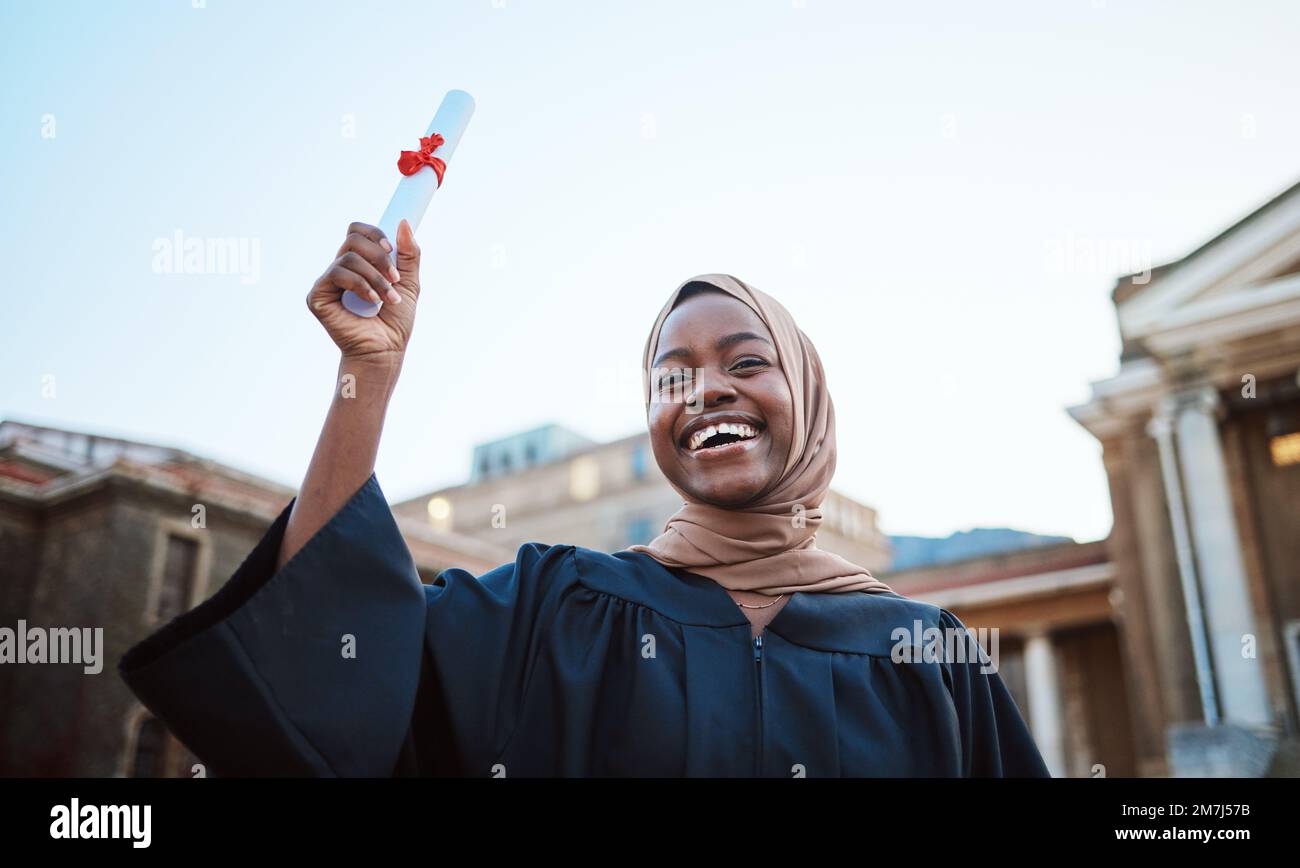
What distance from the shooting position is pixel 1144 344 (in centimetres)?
1898

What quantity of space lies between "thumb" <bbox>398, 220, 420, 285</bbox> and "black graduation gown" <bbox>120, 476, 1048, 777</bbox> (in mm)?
326

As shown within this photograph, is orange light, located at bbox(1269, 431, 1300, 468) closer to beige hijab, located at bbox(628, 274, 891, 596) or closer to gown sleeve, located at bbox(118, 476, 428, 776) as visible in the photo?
beige hijab, located at bbox(628, 274, 891, 596)

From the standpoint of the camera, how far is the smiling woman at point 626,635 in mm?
1686

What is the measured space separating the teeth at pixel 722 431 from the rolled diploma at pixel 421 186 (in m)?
0.71

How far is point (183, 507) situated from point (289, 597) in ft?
74.0

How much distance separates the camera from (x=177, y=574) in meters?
22.4

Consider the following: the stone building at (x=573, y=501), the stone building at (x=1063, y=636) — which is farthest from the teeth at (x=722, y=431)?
the stone building at (x=573, y=501)

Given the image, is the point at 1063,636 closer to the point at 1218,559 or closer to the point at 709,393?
the point at 1218,559

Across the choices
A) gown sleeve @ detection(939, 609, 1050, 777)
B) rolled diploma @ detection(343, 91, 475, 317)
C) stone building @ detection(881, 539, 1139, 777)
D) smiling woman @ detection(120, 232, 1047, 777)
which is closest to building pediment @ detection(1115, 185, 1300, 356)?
stone building @ detection(881, 539, 1139, 777)

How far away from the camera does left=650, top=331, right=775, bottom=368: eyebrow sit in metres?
2.36

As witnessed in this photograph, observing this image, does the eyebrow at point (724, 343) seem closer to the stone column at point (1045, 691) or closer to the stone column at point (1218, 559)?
the stone column at point (1218, 559)

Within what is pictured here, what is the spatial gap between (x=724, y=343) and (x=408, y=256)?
742mm

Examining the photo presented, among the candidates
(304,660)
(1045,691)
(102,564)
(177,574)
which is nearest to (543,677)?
(304,660)

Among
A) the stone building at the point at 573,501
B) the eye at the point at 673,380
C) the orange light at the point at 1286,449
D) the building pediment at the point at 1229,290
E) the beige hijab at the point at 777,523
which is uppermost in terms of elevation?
the stone building at the point at 573,501
